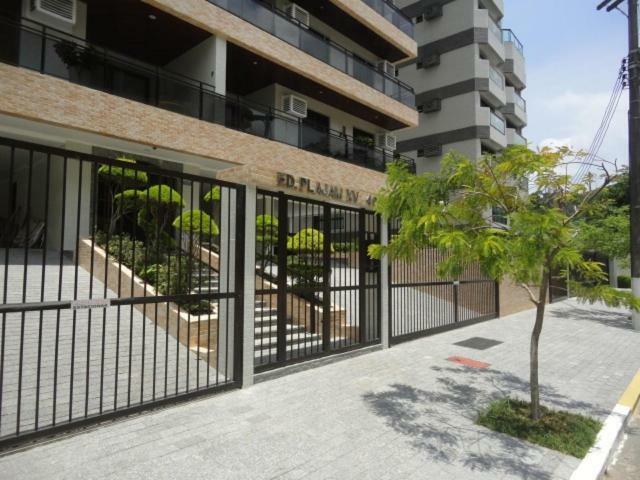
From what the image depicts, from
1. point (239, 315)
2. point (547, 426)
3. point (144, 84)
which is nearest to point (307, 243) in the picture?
point (239, 315)

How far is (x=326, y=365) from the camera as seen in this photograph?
6.63 metres

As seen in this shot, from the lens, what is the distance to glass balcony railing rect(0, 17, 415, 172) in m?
9.22

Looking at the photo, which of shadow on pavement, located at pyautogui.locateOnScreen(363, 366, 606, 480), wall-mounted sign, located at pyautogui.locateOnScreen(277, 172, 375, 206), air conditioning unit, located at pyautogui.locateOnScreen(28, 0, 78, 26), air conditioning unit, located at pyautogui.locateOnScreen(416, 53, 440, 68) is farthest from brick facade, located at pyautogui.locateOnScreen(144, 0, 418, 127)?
shadow on pavement, located at pyautogui.locateOnScreen(363, 366, 606, 480)

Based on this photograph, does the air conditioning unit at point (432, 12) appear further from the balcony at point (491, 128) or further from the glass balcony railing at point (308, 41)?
the glass balcony railing at point (308, 41)

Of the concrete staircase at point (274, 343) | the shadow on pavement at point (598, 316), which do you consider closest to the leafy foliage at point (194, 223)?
the concrete staircase at point (274, 343)

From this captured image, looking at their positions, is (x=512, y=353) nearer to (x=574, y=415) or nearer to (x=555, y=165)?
(x=574, y=415)

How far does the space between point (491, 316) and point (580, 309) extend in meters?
5.77

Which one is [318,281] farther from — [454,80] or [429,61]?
[429,61]

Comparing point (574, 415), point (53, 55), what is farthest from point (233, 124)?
point (574, 415)

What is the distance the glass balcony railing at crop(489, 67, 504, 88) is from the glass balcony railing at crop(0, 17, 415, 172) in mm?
14339

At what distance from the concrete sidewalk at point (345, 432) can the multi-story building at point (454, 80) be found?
20492 millimetres

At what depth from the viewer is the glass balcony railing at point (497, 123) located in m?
25.3

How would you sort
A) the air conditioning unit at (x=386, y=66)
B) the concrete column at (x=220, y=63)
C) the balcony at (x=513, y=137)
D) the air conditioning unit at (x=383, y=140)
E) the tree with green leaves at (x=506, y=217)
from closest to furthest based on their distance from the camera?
1. the tree with green leaves at (x=506, y=217)
2. the concrete column at (x=220, y=63)
3. the air conditioning unit at (x=386, y=66)
4. the air conditioning unit at (x=383, y=140)
5. the balcony at (x=513, y=137)

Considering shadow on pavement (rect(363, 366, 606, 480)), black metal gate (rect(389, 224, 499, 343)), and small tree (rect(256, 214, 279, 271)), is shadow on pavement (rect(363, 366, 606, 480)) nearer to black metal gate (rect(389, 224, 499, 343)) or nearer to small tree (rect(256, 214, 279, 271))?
black metal gate (rect(389, 224, 499, 343))
